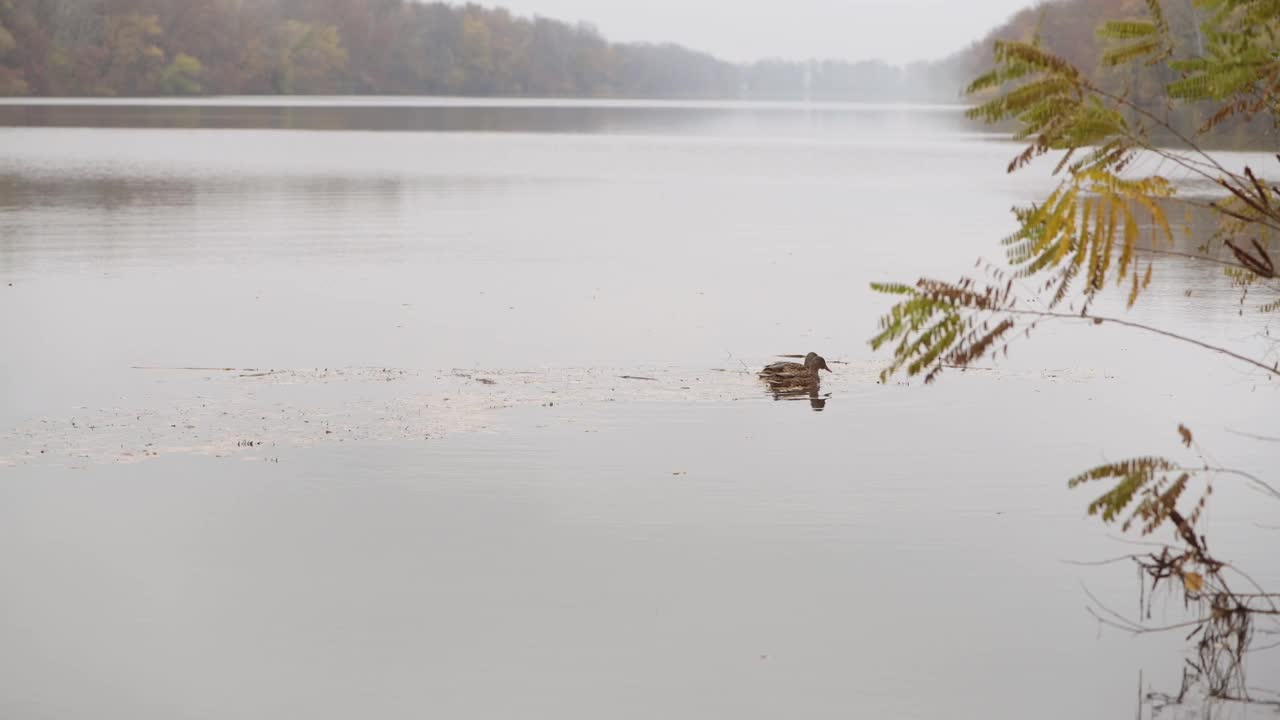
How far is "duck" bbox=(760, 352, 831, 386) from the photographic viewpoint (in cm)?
1550

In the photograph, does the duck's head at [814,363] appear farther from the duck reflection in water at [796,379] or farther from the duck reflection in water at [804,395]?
the duck reflection in water at [804,395]

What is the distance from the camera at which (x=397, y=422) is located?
1343cm

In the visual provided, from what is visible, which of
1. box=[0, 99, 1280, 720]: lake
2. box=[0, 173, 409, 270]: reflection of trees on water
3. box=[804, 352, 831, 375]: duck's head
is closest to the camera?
box=[0, 99, 1280, 720]: lake

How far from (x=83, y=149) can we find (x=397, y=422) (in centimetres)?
5197

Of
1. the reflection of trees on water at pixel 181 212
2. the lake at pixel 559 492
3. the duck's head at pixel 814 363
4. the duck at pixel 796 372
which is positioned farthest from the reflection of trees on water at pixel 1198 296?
the reflection of trees on water at pixel 181 212

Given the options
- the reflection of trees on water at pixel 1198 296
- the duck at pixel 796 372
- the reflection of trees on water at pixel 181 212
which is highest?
the reflection of trees on water at pixel 1198 296

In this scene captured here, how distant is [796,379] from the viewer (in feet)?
50.8

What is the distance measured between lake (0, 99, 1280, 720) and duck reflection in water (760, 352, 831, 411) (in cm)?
17

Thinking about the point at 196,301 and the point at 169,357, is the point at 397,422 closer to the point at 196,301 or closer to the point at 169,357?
the point at 169,357

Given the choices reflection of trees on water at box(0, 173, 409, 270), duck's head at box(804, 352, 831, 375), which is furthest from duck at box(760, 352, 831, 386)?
reflection of trees on water at box(0, 173, 409, 270)

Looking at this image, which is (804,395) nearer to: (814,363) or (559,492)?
(814,363)

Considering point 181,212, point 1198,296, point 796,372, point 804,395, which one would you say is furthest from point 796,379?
point 181,212

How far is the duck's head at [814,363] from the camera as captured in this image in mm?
15602

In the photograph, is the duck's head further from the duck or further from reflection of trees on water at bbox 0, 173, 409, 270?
reflection of trees on water at bbox 0, 173, 409, 270
